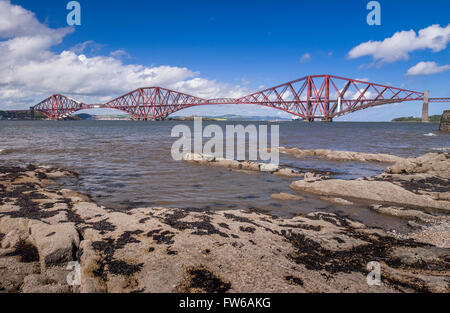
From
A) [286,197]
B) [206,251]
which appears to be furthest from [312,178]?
[206,251]

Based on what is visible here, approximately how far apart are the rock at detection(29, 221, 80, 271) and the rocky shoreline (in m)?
0.01

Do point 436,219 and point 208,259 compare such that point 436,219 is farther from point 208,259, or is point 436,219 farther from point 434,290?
point 208,259

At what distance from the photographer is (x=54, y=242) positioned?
331 centimetres

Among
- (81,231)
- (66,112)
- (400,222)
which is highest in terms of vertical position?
(66,112)

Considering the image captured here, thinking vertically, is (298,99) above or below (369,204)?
above

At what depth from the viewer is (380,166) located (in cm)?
1287

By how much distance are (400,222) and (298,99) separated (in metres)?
85.2

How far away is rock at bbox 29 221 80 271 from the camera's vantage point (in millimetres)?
3141

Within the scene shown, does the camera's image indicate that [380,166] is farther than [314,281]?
Yes

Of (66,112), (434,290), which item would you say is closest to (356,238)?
(434,290)

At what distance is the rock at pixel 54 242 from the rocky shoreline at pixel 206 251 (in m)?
0.01

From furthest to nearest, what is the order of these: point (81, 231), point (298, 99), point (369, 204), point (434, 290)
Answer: point (298, 99) < point (369, 204) < point (81, 231) < point (434, 290)

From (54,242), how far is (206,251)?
6.54 ft

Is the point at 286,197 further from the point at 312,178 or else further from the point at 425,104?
the point at 425,104
